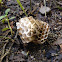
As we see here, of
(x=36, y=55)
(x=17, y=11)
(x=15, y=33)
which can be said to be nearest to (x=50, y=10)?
(x=17, y=11)

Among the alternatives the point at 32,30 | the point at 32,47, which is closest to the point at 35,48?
the point at 32,47

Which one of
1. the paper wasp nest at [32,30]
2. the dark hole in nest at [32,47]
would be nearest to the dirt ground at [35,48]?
the dark hole in nest at [32,47]

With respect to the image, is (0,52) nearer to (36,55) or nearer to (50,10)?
(36,55)

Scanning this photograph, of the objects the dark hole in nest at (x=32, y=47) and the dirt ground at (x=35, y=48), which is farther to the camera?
the dark hole in nest at (x=32, y=47)

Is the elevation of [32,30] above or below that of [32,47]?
above

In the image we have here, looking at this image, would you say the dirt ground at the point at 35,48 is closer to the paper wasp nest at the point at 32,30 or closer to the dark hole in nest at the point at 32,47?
the dark hole in nest at the point at 32,47

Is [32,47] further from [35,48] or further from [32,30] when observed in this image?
[32,30]

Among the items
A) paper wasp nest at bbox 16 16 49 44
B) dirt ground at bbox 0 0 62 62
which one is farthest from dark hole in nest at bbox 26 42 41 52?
paper wasp nest at bbox 16 16 49 44

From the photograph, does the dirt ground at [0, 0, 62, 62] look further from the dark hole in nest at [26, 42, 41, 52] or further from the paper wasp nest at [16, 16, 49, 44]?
the paper wasp nest at [16, 16, 49, 44]
